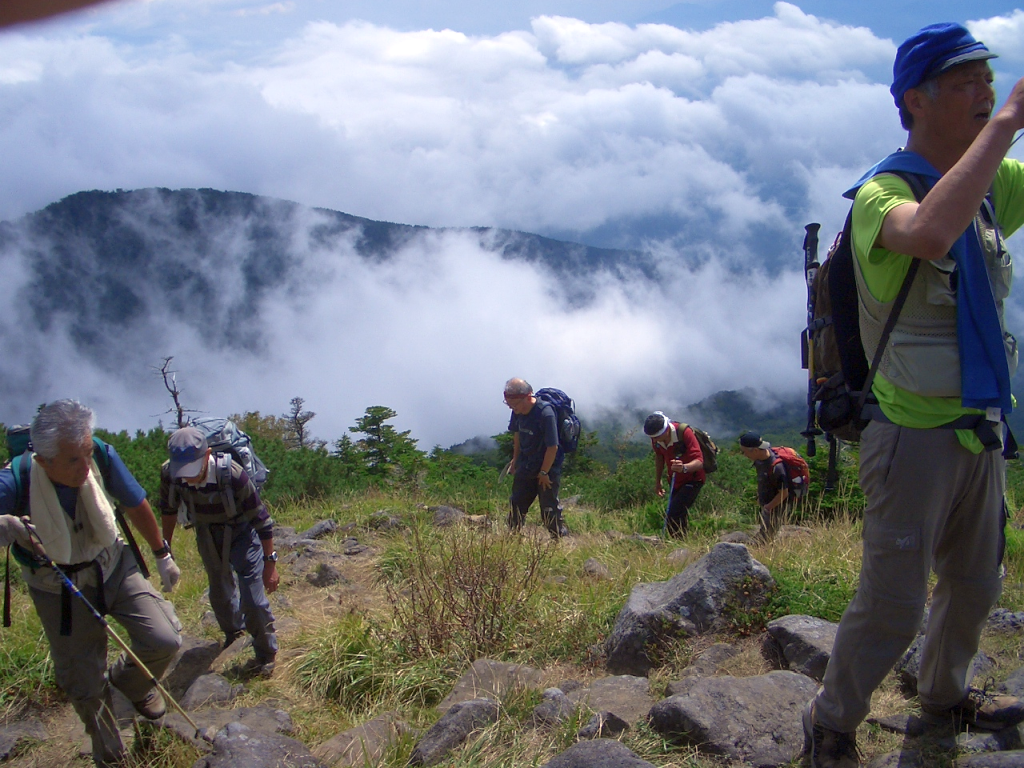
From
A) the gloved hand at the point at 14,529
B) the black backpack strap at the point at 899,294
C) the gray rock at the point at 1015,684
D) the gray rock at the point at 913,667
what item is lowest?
the gray rock at the point at 913,667

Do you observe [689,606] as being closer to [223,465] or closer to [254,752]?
[254,752]

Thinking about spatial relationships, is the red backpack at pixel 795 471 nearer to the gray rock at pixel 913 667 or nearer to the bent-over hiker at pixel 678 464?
the bent-over hiker at pixel 678 464

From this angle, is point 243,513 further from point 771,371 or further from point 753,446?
point 771,371

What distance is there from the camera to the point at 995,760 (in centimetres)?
228

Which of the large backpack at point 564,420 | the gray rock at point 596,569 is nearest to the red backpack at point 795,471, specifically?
the large backpack at point 564,420

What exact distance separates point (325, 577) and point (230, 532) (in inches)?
79.0

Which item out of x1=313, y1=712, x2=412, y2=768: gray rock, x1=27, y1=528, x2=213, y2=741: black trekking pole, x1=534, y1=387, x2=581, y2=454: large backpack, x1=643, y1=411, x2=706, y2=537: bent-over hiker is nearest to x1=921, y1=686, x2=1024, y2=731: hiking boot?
x1=313, y1=712, x2=412, y2=768: gray rock

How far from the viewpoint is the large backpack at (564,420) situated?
24.9ft

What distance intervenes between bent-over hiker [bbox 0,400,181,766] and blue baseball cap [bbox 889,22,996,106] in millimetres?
3296

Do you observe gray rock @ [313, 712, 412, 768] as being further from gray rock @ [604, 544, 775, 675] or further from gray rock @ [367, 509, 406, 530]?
gray rock @ [367, 509, 406, 530]

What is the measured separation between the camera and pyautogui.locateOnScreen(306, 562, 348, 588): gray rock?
655cm

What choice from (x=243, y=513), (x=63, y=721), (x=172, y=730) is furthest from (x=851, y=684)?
(x=63, y=721)

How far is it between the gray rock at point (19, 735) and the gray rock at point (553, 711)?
2.90 meters

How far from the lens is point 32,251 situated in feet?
245
